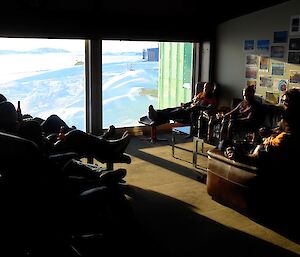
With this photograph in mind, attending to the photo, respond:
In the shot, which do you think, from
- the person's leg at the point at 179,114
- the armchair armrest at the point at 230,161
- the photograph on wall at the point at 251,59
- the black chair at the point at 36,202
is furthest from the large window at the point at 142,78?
the black chair at the point at 36,202

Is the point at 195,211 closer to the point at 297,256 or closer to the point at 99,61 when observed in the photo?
the point at 297,256

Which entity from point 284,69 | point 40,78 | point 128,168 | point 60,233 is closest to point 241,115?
point 284,69

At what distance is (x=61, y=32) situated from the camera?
19.8 ft

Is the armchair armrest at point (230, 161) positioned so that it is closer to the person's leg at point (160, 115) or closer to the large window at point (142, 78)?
the person's leg at point (160, 115)

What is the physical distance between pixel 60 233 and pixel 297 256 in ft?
6.03

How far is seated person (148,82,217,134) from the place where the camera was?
6516 millimetres

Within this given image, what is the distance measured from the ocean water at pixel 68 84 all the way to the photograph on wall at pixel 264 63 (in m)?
2.02

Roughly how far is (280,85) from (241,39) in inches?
46.5

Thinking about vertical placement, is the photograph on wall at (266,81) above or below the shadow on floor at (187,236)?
above

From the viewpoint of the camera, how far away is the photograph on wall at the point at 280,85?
6.28 m

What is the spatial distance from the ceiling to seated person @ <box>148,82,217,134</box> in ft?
3.86

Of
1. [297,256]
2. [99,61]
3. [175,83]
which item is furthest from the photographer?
[175,83]

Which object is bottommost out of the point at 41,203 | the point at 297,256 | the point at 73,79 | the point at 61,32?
the point at 297,256

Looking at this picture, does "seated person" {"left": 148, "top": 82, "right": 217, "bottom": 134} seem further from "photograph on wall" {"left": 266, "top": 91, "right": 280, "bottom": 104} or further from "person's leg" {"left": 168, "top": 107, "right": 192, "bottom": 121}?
"photograph on wall" {"left": 266, "top": 91, "right": 280, "bottom": 104}
